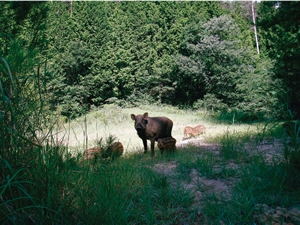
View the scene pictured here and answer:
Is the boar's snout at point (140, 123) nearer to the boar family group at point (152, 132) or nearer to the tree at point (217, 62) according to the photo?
the boar family group at point (152, 132)

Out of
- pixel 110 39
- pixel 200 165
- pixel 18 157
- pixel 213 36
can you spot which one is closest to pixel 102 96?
pixel 110 39

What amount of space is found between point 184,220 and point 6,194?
1.34 m

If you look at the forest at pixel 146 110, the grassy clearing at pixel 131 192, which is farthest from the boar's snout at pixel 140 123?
the grassy clearing at pixel 131 192

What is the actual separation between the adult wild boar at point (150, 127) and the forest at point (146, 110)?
0.49 meters

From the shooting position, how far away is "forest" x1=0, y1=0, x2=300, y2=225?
5.94 feet

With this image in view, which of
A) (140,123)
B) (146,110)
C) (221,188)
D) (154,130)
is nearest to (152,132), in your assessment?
(154,130)

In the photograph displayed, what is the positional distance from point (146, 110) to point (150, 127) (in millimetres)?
14138

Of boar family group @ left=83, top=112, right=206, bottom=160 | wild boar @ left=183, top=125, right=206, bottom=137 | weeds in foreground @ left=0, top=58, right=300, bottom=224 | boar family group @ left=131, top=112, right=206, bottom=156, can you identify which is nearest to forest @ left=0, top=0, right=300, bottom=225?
weeds in foreground @ left=0, top=58, right=300, bottom=224

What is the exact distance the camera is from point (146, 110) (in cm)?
1902

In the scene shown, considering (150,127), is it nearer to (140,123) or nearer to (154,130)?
(154,130)

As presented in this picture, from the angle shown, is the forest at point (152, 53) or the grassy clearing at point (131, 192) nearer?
the grassy clearing at point (131, 192)

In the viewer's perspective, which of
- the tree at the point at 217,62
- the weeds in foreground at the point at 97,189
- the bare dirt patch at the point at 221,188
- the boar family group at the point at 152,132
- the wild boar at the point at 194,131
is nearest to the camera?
the weeds in foreground at the point at 97,189

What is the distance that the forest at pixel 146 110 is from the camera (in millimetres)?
1811

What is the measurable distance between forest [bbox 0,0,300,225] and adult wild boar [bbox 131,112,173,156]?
49 cm
